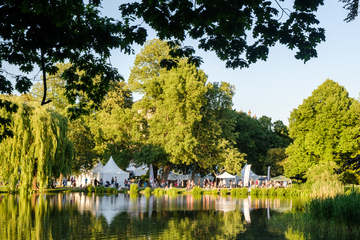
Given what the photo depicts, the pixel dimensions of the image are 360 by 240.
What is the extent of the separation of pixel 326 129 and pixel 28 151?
1152 inches

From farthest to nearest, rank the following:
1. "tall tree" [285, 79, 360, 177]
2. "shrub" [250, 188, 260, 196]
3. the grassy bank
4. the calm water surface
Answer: "tall tree" [285, 79, 360, 177], "shrub" [250, 188, 260, 196], the grassy bank, the calm water surface

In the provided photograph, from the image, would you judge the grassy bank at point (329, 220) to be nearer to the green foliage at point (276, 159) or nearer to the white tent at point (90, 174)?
the white tent at point (90, 174)

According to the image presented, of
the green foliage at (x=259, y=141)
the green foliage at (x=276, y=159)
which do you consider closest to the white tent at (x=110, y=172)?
the green foliage at (x=259, y=141)

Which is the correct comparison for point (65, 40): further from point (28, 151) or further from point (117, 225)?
point (28, 151)

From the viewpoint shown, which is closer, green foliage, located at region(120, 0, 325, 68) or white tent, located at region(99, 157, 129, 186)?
green foliage, located at region(120, 0, 325, 68)

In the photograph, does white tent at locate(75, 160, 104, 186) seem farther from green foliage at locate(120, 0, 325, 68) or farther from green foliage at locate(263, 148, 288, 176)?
green foliage at locate(120, 0, 325, 68)

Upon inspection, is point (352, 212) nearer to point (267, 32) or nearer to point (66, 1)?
point (267, 32)

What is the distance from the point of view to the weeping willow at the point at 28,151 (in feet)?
102

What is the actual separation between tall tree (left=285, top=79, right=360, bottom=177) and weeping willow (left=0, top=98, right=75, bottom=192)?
25.5 m

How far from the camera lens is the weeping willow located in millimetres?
31219

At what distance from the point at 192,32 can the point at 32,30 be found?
3306mm

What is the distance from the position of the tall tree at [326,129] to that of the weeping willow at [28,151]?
25.5 meters

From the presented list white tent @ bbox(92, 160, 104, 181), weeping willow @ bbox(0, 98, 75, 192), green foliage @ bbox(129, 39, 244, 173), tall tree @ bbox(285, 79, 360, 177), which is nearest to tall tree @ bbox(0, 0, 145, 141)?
weeping willow @ bbox(0, 98, 75, 192)

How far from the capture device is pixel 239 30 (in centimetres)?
664
